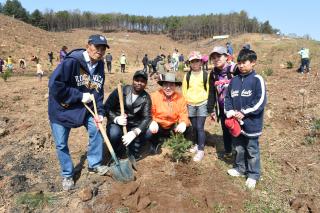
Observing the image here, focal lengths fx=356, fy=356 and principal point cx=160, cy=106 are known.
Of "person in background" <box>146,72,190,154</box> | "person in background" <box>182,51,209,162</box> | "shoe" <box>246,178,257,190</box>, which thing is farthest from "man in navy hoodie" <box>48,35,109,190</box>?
"shoe" <box>246,178,257,190</box>

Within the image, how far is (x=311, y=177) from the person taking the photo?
16.3 feet

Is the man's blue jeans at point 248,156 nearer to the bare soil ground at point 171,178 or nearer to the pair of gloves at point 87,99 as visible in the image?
the bare soil ground at point 171,178

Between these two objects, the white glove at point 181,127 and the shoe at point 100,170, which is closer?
the shoe at point 100,170

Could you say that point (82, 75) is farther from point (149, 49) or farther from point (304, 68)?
point (149, 49)

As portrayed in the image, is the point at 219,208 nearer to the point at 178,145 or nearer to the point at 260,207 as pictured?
the point at 260,207

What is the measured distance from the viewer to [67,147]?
173 inches

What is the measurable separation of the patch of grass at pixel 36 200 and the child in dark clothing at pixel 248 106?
93.0 inches

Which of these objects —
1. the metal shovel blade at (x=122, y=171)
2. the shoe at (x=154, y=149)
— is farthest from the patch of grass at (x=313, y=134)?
the metal shovel blade at (x=122, y=171)

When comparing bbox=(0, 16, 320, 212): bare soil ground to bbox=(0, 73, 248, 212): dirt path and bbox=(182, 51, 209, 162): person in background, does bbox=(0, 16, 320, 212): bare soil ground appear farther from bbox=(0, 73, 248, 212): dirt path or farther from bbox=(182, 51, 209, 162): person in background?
bbox=(182, 51, 209, 162): person in background

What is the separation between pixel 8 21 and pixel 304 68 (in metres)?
32.9

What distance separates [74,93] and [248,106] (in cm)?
210

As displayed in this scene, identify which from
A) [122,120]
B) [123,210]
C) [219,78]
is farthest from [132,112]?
[123,210]

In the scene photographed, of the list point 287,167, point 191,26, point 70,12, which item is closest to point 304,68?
point 287,167

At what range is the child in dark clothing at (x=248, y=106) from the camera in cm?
427
